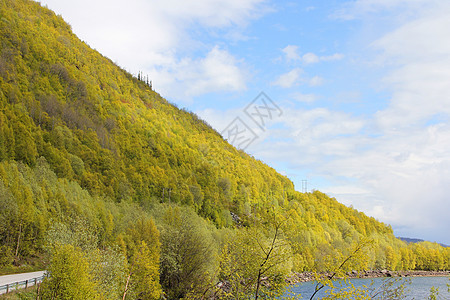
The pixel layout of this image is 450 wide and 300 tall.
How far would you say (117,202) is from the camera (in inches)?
4072

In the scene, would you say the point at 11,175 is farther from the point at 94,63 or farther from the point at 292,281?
the point at 94,63

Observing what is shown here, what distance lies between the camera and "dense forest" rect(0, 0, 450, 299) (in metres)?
22.8

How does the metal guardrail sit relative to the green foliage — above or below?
below

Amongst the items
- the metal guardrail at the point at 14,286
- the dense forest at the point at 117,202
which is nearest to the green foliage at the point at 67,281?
the dense forest at the point at 117,202

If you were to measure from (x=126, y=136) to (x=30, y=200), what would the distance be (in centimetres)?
9416

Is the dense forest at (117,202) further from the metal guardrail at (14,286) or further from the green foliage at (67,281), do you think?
the metal guardrail at (14,286)

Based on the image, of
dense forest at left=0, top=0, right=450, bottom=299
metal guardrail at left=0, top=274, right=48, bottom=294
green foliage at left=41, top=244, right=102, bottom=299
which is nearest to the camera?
dense forest at left=0, top=0, right=450, bottom=299

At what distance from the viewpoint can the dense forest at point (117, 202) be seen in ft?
74.9

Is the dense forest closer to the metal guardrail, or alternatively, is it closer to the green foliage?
the green foliage

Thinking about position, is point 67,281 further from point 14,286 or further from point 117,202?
point 117,202

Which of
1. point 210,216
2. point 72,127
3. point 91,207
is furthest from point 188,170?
point 91,207

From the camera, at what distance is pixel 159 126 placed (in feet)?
577

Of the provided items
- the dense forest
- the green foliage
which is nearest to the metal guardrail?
the green foliage

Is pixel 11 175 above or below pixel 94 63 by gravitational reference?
below
